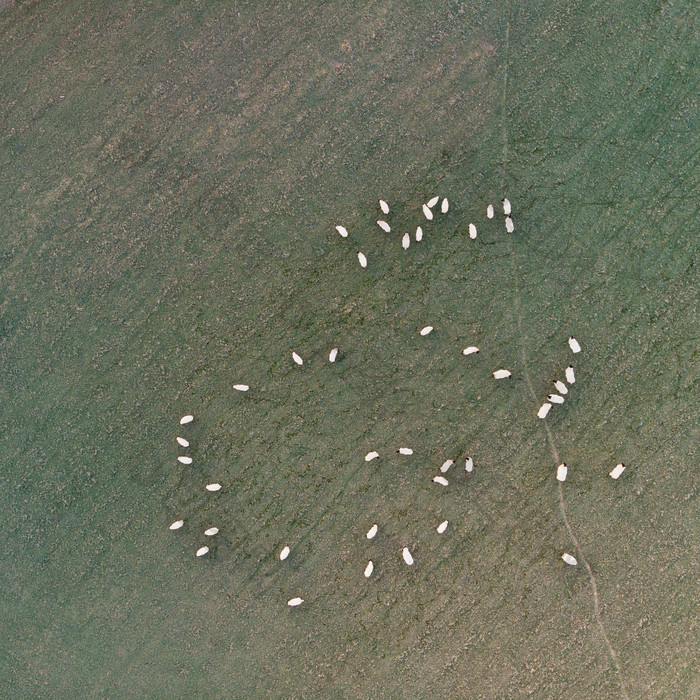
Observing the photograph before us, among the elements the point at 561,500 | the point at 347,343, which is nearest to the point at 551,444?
the point at 561,500

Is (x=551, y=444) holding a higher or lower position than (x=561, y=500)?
higher

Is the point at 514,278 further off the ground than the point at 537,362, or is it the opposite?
the point at 514,278

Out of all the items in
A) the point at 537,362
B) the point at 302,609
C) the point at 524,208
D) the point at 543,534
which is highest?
the point at 524,208

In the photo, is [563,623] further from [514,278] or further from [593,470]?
[514,278]

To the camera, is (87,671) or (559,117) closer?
(559,117)

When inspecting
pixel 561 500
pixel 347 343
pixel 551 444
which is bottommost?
pixel 561 500

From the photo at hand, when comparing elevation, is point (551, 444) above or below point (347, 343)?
below

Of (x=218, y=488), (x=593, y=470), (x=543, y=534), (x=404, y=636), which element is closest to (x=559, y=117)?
(x=593, y=470)

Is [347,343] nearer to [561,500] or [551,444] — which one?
[551,444]
